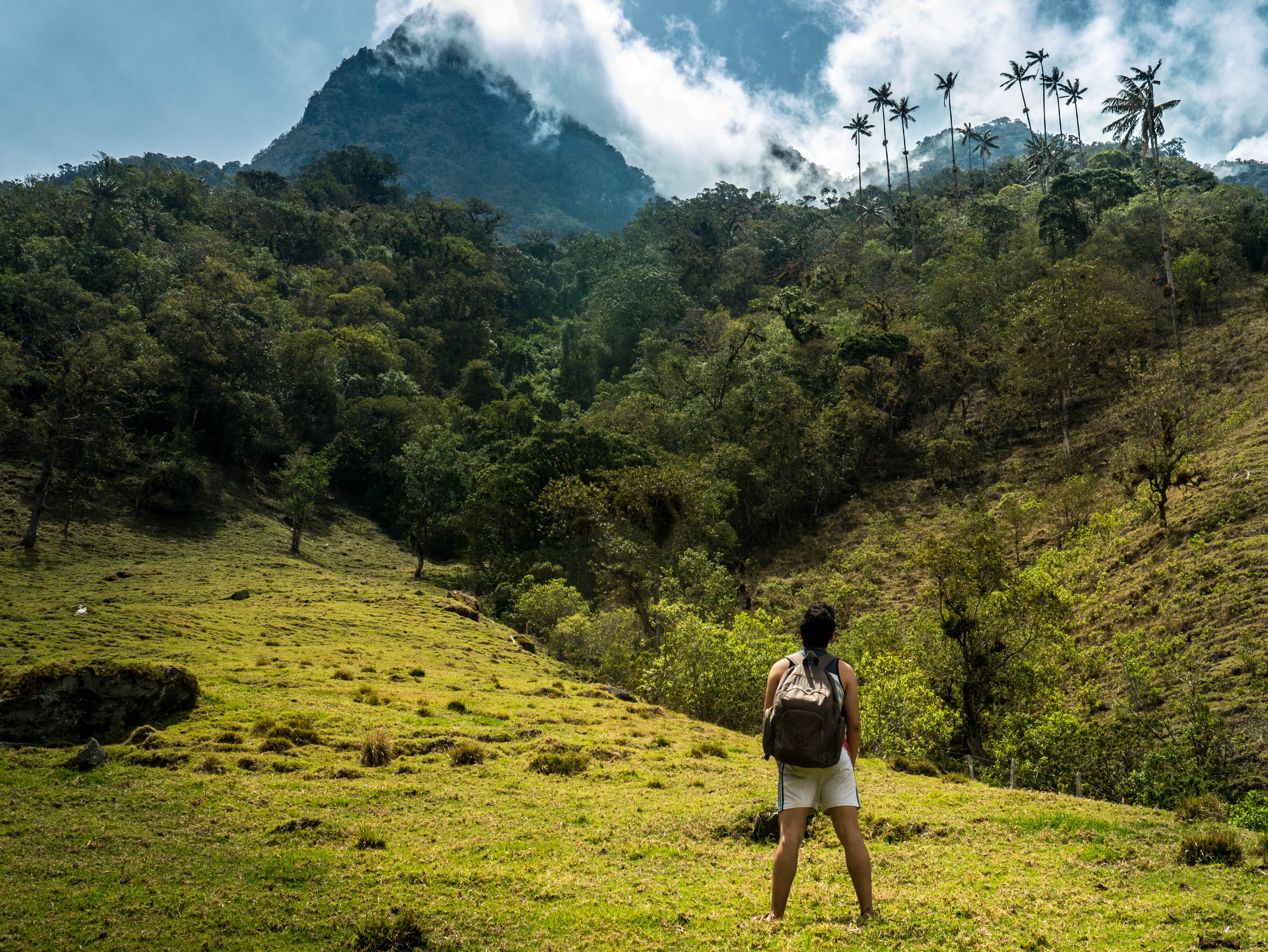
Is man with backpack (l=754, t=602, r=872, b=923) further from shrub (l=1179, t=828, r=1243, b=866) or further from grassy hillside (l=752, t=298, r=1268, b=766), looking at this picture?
grassy hillside (l=752, t=298, r=1268, b=766)

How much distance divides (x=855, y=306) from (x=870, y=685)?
179 feet

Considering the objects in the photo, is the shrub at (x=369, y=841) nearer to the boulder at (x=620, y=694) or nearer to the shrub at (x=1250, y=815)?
the shrub at (x=1250, y=815)

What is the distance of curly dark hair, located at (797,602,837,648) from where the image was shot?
5.66 m

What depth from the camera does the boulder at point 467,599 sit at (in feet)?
133

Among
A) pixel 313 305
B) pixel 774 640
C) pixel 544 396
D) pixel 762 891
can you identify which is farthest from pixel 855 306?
pixel 762 891

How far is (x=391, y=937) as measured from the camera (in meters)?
6.32

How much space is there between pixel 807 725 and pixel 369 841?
726 centimetres

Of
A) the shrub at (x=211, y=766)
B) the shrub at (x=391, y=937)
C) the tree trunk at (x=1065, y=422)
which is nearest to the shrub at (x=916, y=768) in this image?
the shrub at (x=391, y=937)

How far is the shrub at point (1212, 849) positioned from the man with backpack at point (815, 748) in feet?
15.9

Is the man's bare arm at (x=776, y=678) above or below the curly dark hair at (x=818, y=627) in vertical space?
below

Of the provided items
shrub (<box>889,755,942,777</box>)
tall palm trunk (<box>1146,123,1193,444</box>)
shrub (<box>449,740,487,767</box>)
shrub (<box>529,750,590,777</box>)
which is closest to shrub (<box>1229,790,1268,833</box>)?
shrub (<box>889,755,942,777</box>)

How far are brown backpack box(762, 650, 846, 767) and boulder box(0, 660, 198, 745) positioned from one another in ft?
51.0

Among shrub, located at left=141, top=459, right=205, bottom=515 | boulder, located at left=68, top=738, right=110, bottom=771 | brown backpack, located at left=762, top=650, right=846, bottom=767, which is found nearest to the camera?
brown backpack, located at left=762, top=650, right=846, bottom=767

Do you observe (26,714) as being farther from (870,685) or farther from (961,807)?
(870,685)
